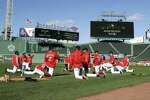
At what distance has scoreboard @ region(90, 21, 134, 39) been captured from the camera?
87688 mm

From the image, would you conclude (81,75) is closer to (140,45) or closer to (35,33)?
(35,33)

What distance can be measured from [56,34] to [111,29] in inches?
523

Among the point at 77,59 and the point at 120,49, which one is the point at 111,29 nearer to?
the point at 120,49

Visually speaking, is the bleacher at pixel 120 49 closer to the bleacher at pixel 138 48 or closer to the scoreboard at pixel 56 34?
the bleacher at pixel 138 48

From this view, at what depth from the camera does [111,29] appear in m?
88.2

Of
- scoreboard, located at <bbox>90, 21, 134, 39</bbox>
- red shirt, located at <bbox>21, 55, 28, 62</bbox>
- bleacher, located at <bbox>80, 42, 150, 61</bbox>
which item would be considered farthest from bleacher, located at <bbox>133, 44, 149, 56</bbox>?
red shirt, located at <bbox>21, 55, 28, 62</bbox>

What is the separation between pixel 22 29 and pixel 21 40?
5.05m

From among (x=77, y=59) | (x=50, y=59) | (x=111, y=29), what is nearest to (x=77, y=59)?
(x=77, y=59)

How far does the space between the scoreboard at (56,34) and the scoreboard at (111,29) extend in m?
9.55

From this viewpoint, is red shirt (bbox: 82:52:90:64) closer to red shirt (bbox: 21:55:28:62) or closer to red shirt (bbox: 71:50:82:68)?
red shirt (bbox: 71:50:82:68)

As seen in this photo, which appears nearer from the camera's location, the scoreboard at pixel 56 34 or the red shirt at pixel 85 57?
the red shirt at pixel 85 57

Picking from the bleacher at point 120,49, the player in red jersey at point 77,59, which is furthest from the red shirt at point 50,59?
the bleacher at point 120,49

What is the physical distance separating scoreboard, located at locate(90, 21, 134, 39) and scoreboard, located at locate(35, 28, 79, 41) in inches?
376

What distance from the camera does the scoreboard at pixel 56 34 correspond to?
90.6 m
